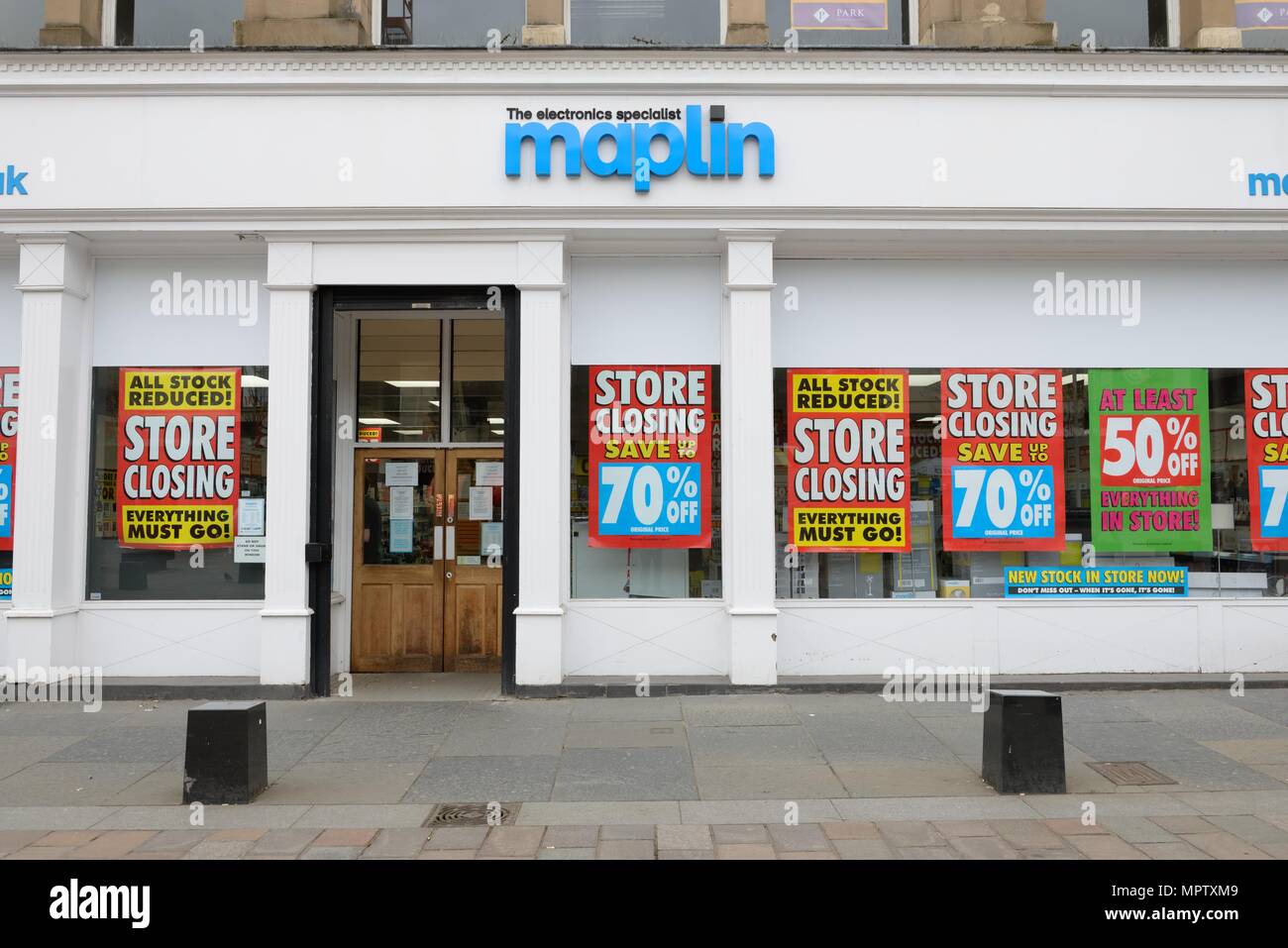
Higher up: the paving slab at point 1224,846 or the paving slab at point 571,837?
the paving slab at point 1224,846

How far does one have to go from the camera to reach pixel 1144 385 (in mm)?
9727

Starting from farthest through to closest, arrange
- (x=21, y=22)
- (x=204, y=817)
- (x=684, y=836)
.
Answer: (x=21, y=22) < (x=204, y=817) < (x=684, y=836)

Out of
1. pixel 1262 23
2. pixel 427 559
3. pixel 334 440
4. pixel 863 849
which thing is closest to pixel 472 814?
pixel 863 849

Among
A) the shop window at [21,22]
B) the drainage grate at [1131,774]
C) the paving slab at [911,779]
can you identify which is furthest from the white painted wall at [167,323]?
the drainage grate at [1131,774]

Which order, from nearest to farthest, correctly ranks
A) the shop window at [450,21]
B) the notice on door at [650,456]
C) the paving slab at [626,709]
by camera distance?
the paving slab at [626,709] → the notice on door at [650,456] → the shop window at [450,21]

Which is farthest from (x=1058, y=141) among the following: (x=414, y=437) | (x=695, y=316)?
(x=414, y=437)

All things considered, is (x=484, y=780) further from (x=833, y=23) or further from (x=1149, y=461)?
(x=833, y=23)

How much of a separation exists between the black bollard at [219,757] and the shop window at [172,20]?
24.2 feet

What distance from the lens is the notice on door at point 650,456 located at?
9516 mm

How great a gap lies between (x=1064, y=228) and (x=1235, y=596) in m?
4.16

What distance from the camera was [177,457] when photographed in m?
9.58

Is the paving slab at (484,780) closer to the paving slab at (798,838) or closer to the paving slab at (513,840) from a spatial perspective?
the paving slab at (513,840)

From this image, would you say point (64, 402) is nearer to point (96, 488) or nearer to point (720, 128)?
point (96, 488)

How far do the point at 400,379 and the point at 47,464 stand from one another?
352cm
